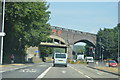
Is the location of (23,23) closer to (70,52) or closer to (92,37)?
(70,52)

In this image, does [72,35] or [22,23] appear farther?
[72,35]

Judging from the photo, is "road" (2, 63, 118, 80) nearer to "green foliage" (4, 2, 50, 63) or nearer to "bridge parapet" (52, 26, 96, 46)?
"green foliage" (4, 2, 50, 63)

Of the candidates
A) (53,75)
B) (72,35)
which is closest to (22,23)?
(53,75)

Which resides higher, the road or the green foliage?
the green foliage

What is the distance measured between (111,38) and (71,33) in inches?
866

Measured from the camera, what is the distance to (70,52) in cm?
8025

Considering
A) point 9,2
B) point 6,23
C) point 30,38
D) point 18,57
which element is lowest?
point 18,57

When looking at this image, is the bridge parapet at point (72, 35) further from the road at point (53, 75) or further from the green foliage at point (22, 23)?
the road at point (53, 75)

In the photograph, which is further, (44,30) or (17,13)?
(44,30)

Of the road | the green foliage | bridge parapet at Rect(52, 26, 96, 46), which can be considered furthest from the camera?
bridge parapet at Rect(52, 26, 96, 46)

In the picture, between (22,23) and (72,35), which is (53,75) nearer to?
(22,23)

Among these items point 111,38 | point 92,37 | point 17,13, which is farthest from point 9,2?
point 111,38

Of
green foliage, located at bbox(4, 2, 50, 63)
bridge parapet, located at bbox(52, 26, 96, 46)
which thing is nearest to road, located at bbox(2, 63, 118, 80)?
green foliage, located at bbox(4, 2, 50, 63)

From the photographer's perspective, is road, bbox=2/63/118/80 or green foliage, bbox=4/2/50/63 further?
green foliage, bbox=4/2/50/63
